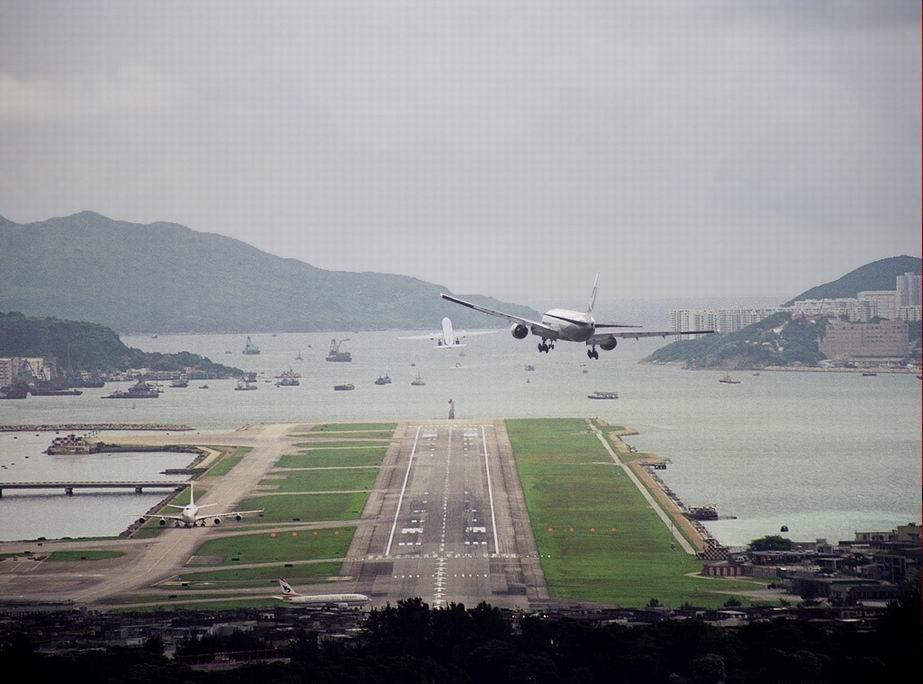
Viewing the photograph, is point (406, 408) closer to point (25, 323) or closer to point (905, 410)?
point (25, 323)

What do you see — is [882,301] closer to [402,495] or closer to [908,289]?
[908,289]

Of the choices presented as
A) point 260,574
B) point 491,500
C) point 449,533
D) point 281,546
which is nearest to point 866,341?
point 491,500

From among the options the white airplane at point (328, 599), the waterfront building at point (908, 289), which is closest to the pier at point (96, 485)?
the white airplane at point (328, 599)

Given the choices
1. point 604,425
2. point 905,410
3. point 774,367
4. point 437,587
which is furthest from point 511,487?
point 774,367

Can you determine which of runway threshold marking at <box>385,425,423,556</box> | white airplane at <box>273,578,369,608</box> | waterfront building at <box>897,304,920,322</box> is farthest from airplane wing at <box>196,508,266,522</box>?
waterfront building at <box>897,304,920,322</box>

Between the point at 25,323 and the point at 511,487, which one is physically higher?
the point at 25,323

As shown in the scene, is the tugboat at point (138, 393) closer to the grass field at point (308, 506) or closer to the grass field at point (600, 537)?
the grass field at point (600, 537)

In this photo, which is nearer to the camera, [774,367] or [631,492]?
[631,492]
